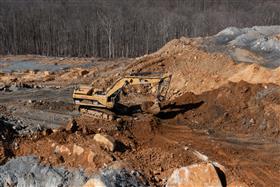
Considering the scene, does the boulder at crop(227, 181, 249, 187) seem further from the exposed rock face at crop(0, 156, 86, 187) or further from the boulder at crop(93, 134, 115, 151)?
the exposed rock face at crop(0, 156, 86, 187)

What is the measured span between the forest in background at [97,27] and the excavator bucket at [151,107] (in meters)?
37.9

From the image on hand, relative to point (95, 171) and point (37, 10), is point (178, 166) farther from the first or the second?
point (37, 10)

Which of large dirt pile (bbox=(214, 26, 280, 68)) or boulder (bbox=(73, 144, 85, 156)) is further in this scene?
large dirt pile (bbox=(214, 26, 280, 68))

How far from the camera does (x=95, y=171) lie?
14.6 meters

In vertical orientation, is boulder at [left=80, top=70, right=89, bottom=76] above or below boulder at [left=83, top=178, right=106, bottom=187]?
above

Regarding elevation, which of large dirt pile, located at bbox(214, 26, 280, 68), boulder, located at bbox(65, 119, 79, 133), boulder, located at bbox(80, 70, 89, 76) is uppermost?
large dirt pile, located at bbox(214, 26, 280, 68)

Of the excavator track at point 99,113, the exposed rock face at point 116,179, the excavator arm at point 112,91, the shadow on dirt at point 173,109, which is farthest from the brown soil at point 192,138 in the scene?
the excavator arm at point 112,91

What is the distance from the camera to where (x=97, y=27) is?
6222 centimetres

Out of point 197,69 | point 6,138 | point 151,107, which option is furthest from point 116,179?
point 197,69

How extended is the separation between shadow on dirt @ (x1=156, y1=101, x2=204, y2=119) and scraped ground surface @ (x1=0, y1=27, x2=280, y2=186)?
4cm

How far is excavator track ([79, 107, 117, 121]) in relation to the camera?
18.7 metres

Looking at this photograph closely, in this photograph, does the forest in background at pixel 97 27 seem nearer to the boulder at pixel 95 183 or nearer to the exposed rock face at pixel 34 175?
the exposed rock face at pixel 34 175

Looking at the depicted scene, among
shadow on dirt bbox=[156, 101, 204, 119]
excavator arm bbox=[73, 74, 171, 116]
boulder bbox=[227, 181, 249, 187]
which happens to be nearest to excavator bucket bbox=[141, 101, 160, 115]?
shadow on dirt bbox=[156, 101, 204, 119]

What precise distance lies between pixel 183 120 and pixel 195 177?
5.19 m
